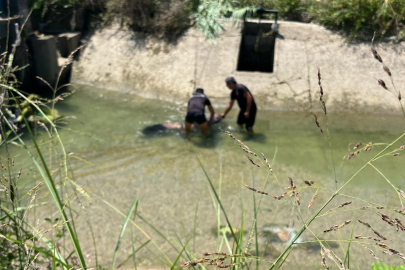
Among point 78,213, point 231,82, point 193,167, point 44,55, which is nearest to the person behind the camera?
point 78,213

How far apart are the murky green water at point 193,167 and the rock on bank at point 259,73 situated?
45 cm

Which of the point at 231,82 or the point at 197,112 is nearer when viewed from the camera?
the point at 197,112

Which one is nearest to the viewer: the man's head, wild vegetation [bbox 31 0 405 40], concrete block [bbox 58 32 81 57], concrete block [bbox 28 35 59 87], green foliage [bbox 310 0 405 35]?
the man's head

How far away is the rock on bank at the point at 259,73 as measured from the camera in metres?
11.0

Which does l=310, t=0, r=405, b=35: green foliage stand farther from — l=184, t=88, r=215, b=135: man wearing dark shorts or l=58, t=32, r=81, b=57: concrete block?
l=58, t=32, r=81, b=57: concrete block

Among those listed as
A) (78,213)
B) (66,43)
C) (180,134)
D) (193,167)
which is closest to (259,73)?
(180,134)

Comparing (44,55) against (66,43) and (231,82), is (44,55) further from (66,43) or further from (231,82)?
(231,82)

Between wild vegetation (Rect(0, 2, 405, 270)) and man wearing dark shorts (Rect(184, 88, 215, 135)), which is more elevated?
wild vegetation (Rect(0, 2, 405, 270))

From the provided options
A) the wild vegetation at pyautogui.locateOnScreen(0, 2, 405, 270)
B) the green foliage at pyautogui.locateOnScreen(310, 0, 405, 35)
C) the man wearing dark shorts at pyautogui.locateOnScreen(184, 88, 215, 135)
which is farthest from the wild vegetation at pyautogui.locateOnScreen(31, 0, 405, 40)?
the wild vegetation at pyautogui.locateOnScreen(0, 2, 405, 270)

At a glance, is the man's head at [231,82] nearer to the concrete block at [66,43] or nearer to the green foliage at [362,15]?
the green foliage at [362,15]

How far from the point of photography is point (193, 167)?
8328mm

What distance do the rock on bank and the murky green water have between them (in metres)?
0.45

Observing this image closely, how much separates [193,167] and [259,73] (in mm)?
4184

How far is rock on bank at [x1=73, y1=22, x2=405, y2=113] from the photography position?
1095cm
